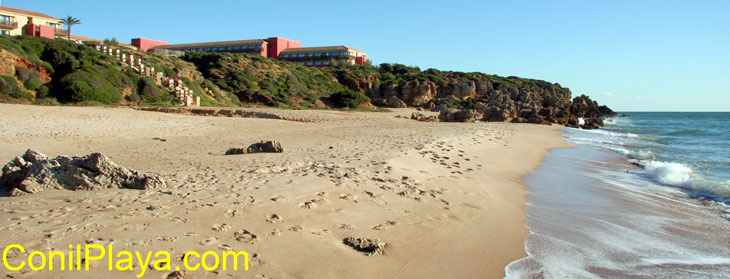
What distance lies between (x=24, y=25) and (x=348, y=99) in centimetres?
3593

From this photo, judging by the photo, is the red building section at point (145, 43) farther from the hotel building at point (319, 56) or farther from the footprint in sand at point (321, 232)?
the footprint in sand at point (321, 232)

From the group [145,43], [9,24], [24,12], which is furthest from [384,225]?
[145,43]

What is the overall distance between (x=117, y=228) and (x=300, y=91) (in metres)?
34.8

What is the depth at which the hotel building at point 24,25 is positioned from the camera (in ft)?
139

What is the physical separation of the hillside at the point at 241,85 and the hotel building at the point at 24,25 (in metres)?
14.6

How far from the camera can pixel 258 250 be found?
351 cm

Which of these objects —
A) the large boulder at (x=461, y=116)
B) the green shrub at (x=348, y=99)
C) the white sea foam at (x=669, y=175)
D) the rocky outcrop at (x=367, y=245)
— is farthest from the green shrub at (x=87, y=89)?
the white sea foam at (x=669, y=175)

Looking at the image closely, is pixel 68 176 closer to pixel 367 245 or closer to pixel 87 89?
pixel 367 245

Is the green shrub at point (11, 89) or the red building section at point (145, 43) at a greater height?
the red building section at point (145, 43)

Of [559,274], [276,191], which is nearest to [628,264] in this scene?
[559,274]

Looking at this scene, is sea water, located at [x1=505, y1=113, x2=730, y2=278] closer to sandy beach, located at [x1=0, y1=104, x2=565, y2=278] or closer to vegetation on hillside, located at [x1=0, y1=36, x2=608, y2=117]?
sandy beach, located at [x1=0, y1=104, x2=565, y2=278]

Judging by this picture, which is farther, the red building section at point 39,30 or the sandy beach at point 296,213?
the red building section at point 39,30

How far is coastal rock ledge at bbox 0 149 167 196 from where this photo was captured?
4.72 meters

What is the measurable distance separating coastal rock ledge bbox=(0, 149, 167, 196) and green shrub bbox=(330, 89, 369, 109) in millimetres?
30880
